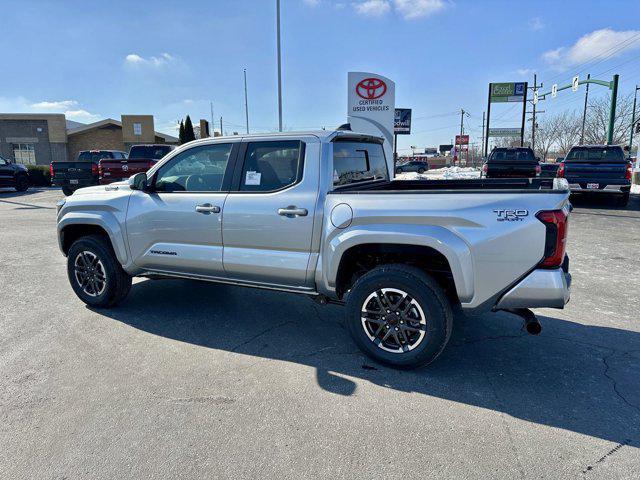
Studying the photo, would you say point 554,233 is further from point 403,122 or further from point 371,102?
point 403,122

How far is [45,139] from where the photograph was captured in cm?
3791

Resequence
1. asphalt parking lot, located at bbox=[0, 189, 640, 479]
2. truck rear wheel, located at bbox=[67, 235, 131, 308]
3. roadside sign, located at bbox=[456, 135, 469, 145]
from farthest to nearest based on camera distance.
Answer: roadside sign, located at bbox=[456, 135, 469, 145], truck rear wheel, located at bbox=[67, 235, 131, 308], asphalt parking lot, located at bbox=[0, 189, 640, 479]

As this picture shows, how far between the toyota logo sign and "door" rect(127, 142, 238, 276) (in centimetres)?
1060

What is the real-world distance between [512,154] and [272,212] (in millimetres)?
14755

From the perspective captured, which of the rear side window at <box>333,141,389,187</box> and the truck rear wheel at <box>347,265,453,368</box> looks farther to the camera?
the rear side window at <box>333,141,389,187</box>

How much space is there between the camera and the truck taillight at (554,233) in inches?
117

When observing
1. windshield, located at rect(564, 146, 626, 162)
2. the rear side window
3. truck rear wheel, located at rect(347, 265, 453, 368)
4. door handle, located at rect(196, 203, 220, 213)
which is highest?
windshield, located at rect(564, 146, 626, 162)

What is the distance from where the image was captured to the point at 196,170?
177 inches

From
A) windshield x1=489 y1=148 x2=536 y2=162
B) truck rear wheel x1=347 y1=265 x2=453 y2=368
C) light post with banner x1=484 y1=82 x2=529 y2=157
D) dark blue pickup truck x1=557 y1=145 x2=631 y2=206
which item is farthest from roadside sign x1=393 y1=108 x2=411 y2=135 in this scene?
truck rear wheel x1=347 y1=265 x2=453 y2=368

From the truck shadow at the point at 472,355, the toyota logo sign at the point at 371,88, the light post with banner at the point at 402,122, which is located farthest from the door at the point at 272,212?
the light post with banner at the point at 402,122

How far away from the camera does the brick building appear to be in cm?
3734

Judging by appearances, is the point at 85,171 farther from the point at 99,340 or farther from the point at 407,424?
the point at 407,424

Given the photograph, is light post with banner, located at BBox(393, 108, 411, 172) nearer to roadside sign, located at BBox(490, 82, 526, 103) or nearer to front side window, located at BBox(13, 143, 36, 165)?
roadside sign, located at BBox(490, 82, 526, 103)

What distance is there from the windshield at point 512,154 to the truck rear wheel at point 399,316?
13844 millimetres
